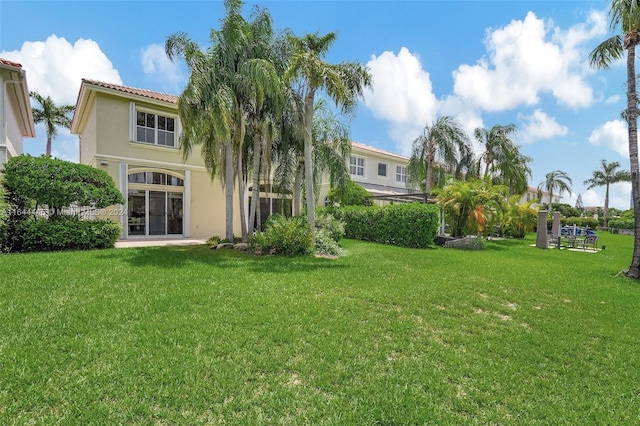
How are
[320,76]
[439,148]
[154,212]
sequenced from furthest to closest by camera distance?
1. [439,148]
2. [154,212]
3. [320,76]

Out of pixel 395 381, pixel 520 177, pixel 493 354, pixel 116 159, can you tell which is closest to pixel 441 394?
pixel 395 381

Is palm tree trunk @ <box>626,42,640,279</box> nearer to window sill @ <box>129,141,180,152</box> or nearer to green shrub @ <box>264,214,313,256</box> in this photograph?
green shrub @ <box>264,214,313,256</box>

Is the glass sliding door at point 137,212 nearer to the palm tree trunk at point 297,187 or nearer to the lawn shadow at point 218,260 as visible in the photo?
the lawn shadow at point 218,260

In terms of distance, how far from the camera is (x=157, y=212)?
18.0m

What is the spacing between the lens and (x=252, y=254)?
12398 millimetres

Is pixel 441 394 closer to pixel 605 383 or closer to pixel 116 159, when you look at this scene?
pixel 605 383

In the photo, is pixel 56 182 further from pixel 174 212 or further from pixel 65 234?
pixel 174 212

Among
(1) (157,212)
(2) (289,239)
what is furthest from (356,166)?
(2) (289,239)

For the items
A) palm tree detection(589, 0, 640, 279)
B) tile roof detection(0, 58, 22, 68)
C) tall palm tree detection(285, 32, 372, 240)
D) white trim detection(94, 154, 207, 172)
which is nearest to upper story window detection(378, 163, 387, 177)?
white trim detection(94, 154, 207, 172)

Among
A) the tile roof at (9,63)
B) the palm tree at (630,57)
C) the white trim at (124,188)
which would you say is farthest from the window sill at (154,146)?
the palm tree at (630,57)

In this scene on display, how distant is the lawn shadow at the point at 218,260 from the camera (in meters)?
9.56

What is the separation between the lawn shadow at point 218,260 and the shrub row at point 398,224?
6173 mm

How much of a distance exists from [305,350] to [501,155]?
28.3m

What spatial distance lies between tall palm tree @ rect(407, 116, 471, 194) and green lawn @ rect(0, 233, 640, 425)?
1507cm
